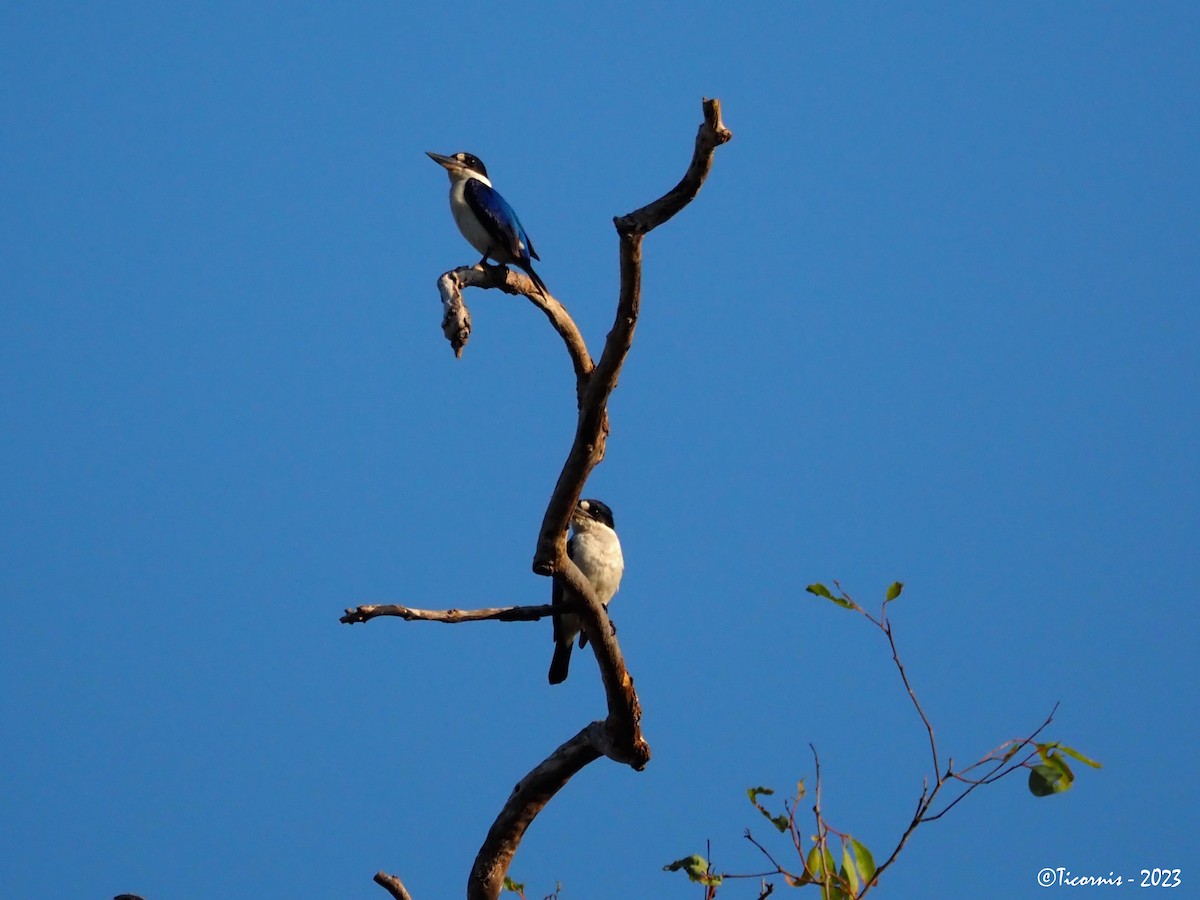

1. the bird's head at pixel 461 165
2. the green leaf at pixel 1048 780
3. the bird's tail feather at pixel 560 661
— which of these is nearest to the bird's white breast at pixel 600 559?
the bird's tail feather at pixel 560 661

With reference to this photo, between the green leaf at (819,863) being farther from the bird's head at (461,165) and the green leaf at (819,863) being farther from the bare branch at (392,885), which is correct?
the bird's head at (461,165)

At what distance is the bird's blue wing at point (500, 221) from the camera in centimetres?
699

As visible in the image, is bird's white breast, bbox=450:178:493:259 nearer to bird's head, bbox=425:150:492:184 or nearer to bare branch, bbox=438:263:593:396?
bird's head, bbox=425:150:492:184

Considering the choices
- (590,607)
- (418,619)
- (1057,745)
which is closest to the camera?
(1057,745)

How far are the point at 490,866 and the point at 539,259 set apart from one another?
3.72 metres

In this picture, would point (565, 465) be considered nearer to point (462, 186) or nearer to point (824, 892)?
point (824, 892)

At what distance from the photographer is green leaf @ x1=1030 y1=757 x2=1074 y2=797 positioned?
3.44m

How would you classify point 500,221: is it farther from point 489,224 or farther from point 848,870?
point 848,870

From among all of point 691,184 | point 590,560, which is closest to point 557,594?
point 590,560

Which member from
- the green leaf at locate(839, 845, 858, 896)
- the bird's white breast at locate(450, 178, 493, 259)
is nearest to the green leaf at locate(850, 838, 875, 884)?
the green leaf at locate(839, 845, 858, 896)

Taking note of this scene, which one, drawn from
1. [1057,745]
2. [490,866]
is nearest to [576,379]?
[490,866]

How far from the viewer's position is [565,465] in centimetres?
438

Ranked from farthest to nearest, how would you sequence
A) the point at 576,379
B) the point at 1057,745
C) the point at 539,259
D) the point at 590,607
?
the point at 539,259 < the point at 576,379 < the point at 590,607 < the point at 1057,745

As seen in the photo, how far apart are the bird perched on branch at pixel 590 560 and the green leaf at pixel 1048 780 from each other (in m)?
3.26
